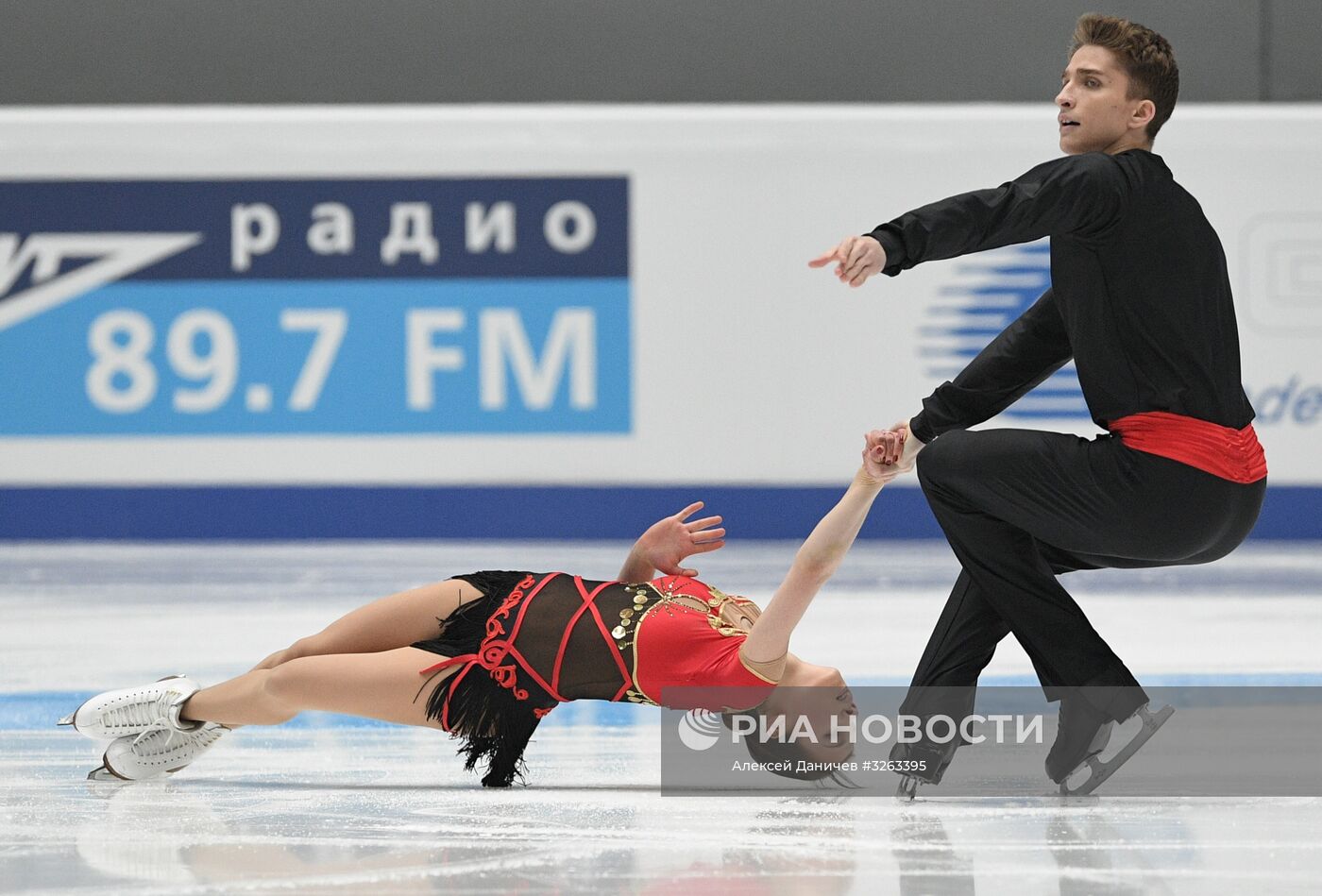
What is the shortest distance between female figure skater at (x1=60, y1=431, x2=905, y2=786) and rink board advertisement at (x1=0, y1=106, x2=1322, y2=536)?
318 centimetres

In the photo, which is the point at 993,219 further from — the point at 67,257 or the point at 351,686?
the point at 67,257

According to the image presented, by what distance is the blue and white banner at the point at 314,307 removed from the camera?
5.60m

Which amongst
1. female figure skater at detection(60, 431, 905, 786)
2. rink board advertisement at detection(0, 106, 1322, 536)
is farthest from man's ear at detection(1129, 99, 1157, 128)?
rink board advertisement at detection(0, 106, 1322, 536)

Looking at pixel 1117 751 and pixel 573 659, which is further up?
pixel 573 659

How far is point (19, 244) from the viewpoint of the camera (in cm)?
564

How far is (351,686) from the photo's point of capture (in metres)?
2.32

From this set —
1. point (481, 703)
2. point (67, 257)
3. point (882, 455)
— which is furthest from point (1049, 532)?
point (67, 257)

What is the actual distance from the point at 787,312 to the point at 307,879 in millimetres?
4080

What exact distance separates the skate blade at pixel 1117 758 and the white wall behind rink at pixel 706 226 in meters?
3.37

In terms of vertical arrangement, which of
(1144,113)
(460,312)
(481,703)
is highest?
(1144,113)

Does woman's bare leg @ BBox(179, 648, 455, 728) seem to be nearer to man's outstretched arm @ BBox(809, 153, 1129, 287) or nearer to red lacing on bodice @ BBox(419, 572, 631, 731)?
red lacing on bodice @ BBox(419, 572, 631, 731)

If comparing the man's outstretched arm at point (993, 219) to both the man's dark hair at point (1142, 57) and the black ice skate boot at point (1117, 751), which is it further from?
the black ice skate boot at point (1117, 751)

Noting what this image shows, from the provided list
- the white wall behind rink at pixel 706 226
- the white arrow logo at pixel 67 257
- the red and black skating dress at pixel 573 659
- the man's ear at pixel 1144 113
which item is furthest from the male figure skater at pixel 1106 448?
the white arrow logo at pixel 67 257

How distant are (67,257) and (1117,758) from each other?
4554 millimetres
